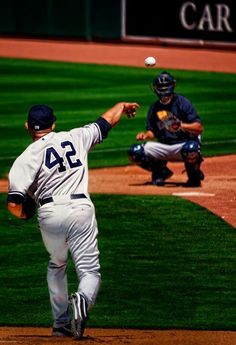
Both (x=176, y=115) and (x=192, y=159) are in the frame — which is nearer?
(x=176, y=115)

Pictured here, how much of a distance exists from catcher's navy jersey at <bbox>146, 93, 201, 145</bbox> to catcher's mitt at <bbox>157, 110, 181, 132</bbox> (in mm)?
52

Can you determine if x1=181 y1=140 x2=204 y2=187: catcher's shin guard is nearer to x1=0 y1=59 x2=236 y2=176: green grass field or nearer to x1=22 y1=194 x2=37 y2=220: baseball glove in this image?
x1=0 y1=59 x2=236 y2=176: green grass field

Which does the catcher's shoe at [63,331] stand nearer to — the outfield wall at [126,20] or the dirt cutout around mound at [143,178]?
the dirt cutout around mound at [143,178]

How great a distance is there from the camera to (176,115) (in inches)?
624

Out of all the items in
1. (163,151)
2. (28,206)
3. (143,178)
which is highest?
(28,206)

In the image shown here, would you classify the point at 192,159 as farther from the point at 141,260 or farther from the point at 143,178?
A: the point at 141,260

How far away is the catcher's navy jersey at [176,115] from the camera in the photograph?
51.7 ft

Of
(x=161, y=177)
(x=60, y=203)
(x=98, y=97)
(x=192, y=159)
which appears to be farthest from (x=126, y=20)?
(x=60, y=203)

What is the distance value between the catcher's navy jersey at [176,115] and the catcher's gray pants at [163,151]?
97 millimetres

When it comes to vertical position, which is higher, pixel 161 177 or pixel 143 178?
pixel 161 177

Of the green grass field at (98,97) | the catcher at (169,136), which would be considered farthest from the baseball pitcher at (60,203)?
the green grass field at (98,97)

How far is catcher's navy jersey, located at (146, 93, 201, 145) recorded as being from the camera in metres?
15.8

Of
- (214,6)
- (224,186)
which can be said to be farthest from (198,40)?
(224,186)

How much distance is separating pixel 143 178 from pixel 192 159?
4.48ft
